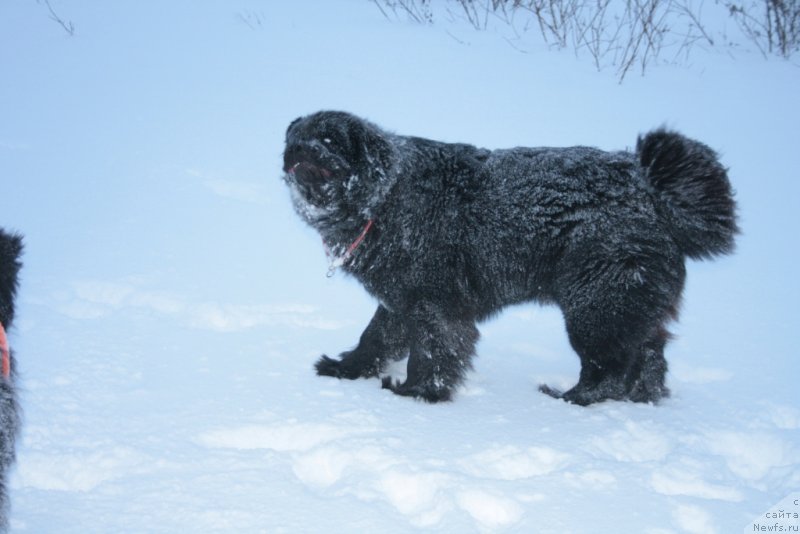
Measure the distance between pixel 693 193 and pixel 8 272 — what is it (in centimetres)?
320

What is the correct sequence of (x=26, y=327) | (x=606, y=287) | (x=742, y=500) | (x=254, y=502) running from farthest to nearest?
(x=26, y=327) → (x=606, y=287) → (x=742, y=500) → (x=254, y=502)

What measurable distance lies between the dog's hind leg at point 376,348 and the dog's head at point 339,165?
710 mm

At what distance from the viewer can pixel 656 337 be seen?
3867mm

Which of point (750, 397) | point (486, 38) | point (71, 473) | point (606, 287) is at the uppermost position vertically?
point (486, 38)

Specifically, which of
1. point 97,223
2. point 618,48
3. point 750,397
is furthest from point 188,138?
point 750,397

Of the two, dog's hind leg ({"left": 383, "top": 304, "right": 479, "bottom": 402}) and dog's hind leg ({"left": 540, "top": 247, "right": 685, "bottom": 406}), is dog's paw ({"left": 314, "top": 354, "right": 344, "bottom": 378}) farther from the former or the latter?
dog's hind leg ({"left": 540, "top": 247, "right": 685, "bottom": 406})

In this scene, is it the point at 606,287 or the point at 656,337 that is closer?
the point at 606,287

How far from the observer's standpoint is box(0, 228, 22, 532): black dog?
89.3 inches

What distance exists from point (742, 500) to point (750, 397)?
4.13 ft

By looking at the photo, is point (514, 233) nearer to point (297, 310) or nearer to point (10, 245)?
point (297, 310)

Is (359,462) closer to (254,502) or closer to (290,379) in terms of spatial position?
(254,502)

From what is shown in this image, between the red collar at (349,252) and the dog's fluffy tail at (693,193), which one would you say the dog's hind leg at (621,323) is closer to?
the dog's fluffy tail at (693,193)

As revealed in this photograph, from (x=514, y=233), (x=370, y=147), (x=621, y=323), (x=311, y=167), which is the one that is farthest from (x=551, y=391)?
(x=311, y=167)

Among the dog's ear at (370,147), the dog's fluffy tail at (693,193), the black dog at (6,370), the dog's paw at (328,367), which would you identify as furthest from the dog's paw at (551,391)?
the black dog at (6,370)
